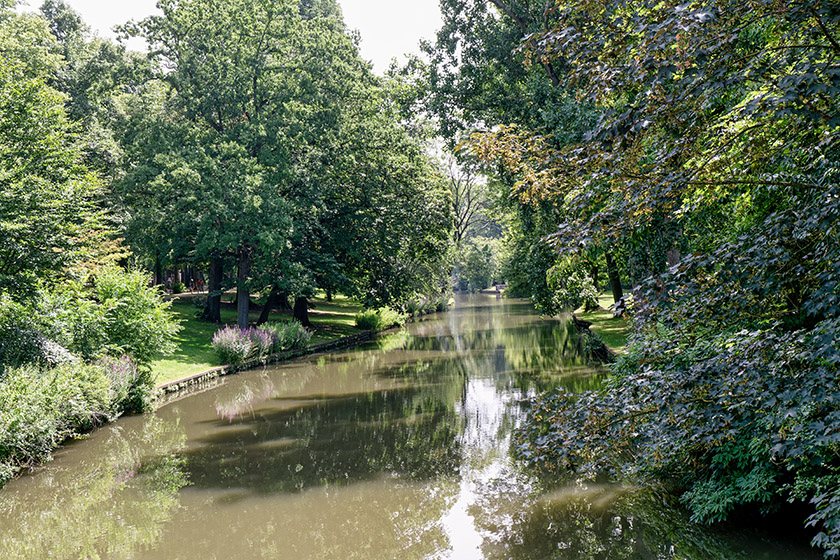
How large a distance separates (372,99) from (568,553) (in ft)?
80.5

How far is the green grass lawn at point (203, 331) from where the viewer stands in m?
18.2

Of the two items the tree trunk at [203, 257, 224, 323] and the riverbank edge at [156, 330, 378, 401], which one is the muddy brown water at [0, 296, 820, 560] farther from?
the tree trunk at [203, 257, 224, 323]

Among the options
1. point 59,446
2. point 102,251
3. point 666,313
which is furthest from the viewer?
point 102,251

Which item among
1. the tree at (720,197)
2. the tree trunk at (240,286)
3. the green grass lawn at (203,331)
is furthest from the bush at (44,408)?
the tree trunk at (240,286)

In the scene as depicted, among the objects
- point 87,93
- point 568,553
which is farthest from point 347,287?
point 568,553

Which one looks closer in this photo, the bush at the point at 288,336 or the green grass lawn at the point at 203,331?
the green grass lawn at the point at 203,331

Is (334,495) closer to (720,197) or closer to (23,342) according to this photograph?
(720,197)

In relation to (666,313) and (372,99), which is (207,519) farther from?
(372,99)

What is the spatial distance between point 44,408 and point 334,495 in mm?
5685

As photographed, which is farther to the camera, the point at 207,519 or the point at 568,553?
the point at 207,519

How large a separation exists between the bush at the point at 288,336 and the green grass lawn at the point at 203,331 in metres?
2.13

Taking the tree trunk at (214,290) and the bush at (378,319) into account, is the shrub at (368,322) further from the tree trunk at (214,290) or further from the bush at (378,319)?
the tree trunk at (214,290)

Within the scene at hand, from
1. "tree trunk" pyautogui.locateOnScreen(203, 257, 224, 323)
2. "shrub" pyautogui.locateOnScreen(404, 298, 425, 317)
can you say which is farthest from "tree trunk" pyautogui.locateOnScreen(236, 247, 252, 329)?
"shrub" pyautogui.locateOnScreen(404, 298, 425, 317)

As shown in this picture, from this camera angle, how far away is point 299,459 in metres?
10.2
